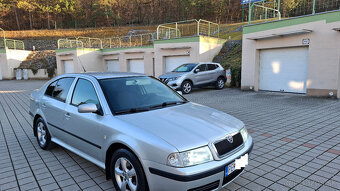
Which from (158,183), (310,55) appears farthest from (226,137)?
(310,55)

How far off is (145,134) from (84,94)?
4.96 feet

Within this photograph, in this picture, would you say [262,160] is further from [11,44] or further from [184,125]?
[11,44]

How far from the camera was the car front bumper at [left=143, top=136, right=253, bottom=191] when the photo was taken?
2180 mm

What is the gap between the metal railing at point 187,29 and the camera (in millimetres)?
16406

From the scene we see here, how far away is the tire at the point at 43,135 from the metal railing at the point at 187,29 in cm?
1343

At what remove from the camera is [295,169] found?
134 inches

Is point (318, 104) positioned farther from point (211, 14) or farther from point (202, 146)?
point (211, 14)

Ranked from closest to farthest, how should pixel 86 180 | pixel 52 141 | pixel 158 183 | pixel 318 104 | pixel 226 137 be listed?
1. pixel 158 183
2. pixel 226 137
3. pixel 86 180
4. pixel 52 141
5. pixel 318 104

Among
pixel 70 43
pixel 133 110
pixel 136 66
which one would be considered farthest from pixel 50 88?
pixel 70 43

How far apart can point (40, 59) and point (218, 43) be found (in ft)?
76.5

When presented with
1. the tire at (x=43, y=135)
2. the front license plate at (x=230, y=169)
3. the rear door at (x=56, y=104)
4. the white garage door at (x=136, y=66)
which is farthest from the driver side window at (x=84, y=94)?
the white garage door at (x=136, y=66)

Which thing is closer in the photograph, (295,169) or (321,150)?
(295,169)

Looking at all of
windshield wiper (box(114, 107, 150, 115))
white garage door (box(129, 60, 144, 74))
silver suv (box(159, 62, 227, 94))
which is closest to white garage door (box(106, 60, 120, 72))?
white garage door (box(129, 60, 144, 74))

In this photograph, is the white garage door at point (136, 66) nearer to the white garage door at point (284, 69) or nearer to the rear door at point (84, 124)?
the white garage door at point (284, 69)
